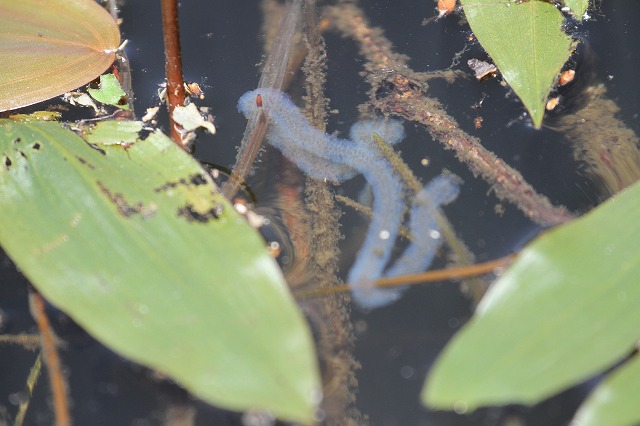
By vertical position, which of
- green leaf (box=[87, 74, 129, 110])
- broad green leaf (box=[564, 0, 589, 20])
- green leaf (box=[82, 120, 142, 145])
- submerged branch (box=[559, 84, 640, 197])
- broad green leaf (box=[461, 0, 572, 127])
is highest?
broad green leaf (box=[564, 0, 589, 20])

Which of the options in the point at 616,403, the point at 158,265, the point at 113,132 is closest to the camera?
the point at 616,403

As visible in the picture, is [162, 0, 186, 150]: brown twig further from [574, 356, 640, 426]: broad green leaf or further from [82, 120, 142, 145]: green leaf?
[574, 356, 640, 426]: broad green leaf

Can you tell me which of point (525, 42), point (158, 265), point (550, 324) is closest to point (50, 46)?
point (158, 265)

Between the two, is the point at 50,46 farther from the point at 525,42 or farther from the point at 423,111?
the point at 525,42

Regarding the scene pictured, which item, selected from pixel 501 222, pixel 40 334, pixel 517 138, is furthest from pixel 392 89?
pixel 40 334

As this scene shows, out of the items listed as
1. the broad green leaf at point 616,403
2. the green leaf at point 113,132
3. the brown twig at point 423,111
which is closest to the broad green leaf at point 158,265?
the green leaf at point 113,132

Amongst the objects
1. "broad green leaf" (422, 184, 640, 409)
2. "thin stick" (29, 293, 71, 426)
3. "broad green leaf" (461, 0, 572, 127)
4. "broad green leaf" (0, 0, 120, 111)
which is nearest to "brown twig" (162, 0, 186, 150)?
"broad green leaf" (0, 0, 120, 111)

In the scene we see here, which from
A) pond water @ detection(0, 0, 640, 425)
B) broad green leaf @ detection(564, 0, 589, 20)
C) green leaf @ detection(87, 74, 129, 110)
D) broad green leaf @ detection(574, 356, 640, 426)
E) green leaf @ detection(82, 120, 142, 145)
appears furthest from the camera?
broad green leaf @ detection(564, 0, 589, 20)
